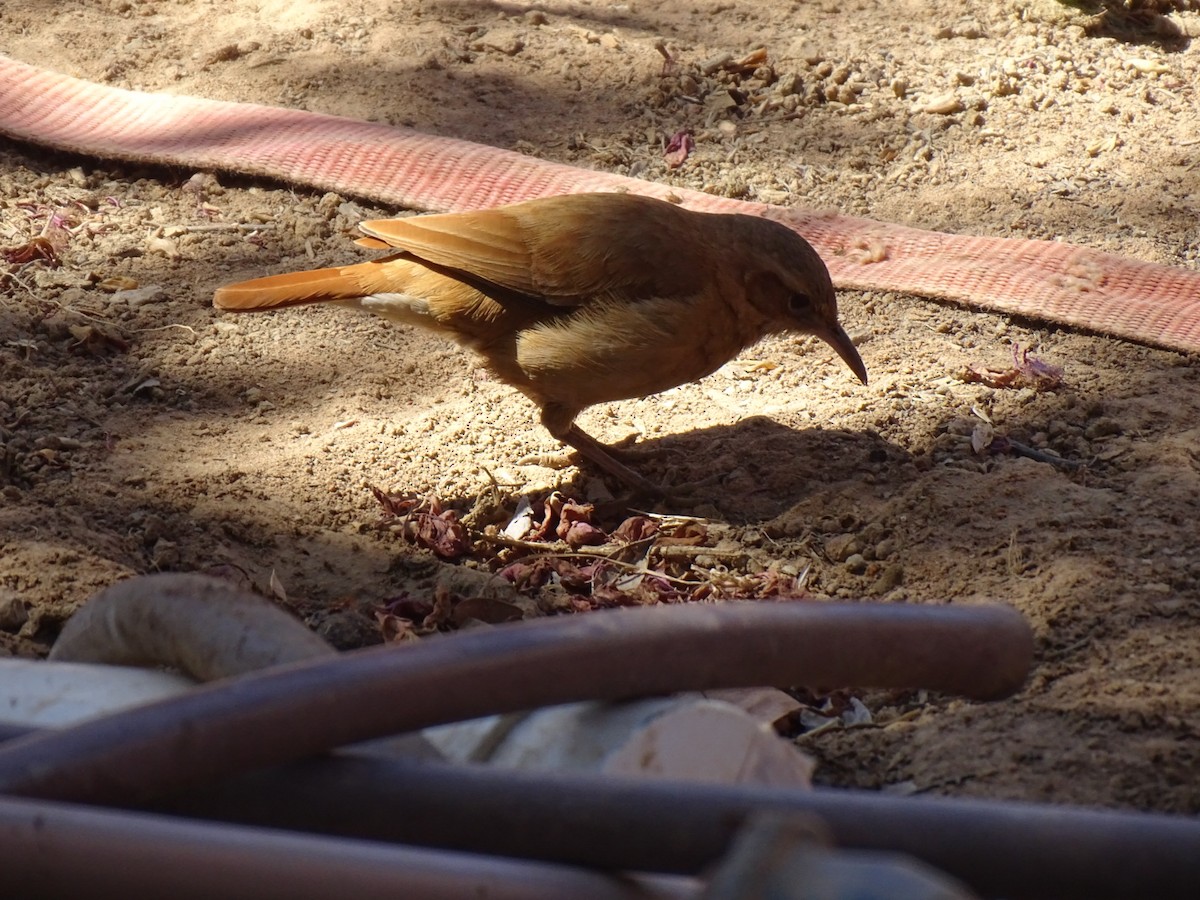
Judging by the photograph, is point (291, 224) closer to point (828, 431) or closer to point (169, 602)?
point (828, 431)

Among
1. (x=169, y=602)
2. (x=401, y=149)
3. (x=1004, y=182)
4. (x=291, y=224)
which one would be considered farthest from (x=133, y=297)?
(x=1004, y=182)

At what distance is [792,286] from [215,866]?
319cm

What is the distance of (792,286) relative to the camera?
416 centimetres

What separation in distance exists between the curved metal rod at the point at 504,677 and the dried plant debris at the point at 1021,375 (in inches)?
95.9

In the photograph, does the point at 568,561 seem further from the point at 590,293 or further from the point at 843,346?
the point at 843,346

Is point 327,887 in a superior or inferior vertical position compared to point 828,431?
superior

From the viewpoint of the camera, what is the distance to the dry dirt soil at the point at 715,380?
298 cm

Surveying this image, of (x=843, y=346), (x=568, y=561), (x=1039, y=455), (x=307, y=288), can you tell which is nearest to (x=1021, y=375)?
(x=1039, y=455)

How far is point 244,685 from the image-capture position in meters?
1.53

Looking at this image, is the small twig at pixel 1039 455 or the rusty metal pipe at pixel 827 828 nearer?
the rusty metal pipe at pixel 827 828

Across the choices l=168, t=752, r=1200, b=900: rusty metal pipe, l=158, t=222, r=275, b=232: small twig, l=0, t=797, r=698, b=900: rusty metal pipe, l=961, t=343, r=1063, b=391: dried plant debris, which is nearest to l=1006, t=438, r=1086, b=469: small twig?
l=961, t=343, r=1063, b=391: dried plant debris

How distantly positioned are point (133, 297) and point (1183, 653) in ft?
12.5

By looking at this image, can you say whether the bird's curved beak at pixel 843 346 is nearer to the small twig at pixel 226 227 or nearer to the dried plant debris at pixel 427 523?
the dried plant debris at pixel 427 523

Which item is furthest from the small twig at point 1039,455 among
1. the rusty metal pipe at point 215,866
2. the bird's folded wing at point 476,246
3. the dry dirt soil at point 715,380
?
the rusty metal pipe at point 215,866
